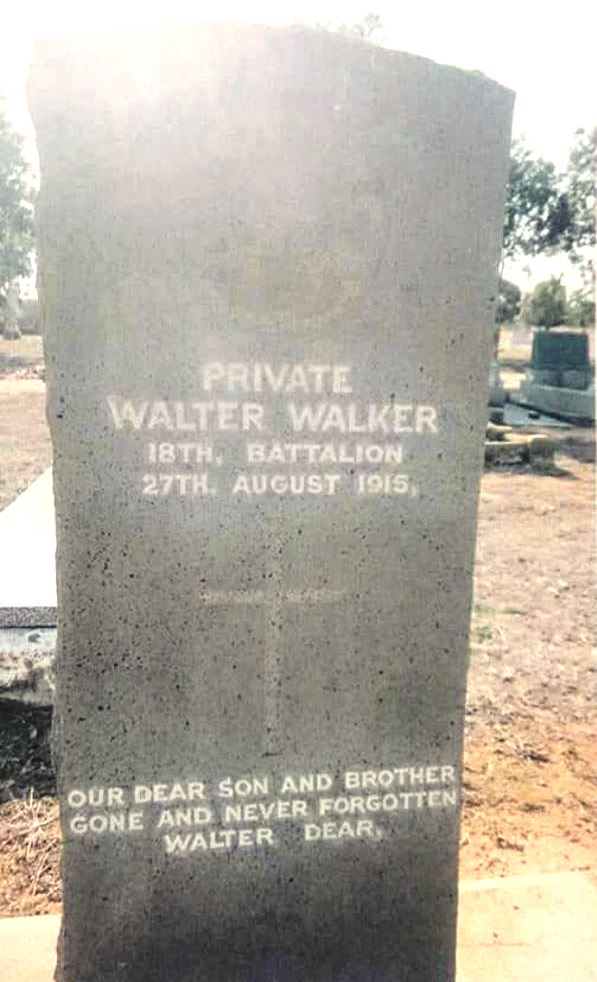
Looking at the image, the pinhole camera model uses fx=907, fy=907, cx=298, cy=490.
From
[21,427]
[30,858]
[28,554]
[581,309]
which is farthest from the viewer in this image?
[581,309]

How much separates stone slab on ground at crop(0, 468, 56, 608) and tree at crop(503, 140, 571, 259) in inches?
693

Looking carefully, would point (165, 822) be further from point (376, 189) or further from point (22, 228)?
point (22, 228)

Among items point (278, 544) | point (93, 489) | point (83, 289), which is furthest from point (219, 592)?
point (83, 289)

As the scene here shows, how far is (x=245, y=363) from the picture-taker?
209 cm

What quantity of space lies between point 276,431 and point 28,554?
2.79m

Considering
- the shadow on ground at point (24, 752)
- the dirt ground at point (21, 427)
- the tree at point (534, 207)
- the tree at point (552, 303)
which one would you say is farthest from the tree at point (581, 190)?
the shadow on ground at point (24, 752)

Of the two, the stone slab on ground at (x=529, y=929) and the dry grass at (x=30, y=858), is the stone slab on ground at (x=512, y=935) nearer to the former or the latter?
the stone slab on ground at (x=529, y=929)

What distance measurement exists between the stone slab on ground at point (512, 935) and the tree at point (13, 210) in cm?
2832

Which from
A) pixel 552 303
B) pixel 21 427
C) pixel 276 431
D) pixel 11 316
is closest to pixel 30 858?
pixel 276 431

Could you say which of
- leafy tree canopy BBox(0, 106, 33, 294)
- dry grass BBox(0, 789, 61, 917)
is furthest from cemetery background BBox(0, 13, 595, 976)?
leafy tree canopy BBox(0, 106, 33, 294)

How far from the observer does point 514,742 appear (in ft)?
13.6

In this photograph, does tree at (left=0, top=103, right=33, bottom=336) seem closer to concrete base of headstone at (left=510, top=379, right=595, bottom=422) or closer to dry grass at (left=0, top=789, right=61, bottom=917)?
concrete base of headstone at (left=510, top=379, right=595, bottom=422)

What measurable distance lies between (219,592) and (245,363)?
21.5 inches

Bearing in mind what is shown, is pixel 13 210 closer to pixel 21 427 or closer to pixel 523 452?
pixel 21 427
